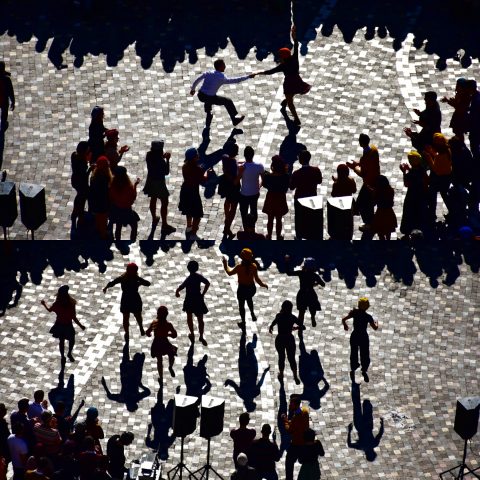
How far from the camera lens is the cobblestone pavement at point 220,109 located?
41.0m

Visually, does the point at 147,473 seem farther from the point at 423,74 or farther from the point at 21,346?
the point at 423,74

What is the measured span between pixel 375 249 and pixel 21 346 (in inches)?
268

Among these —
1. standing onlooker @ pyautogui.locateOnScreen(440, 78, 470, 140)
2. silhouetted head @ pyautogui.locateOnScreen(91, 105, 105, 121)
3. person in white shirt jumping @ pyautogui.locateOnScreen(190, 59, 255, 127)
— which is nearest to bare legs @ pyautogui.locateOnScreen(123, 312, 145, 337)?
silhouetted head @ pyautogui.locateOnScreen(91, 105, 105, 121)

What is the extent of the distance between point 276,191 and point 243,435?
682 cm

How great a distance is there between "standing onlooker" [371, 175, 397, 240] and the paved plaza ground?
36cm

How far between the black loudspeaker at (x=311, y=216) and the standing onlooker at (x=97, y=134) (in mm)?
3974

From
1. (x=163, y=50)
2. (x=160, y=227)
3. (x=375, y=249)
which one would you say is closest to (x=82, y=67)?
(x=163, y=50)

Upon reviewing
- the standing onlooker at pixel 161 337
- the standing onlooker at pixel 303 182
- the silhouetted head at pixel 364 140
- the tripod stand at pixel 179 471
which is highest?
the silhouetted head at pixel 364 140

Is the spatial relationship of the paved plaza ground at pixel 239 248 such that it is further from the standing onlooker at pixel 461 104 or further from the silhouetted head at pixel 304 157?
the silhouetted head at pixel 304 157

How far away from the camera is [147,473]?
32.4m

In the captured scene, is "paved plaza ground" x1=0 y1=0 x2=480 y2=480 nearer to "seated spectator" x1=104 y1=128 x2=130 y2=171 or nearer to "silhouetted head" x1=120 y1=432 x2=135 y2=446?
"seated spectator" x1=104 y1=128 x2=130 y2=171

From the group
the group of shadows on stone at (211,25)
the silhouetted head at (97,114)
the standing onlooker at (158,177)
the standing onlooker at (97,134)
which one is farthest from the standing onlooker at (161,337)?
the group of shadows on stone at (211,25)

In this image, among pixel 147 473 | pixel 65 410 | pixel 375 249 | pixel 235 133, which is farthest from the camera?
pixel 235 133

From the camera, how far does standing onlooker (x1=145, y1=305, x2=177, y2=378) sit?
3509 centimetres
